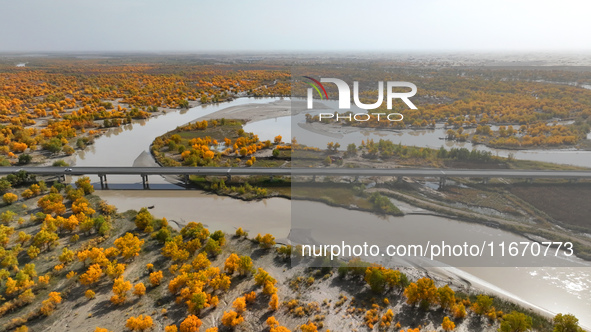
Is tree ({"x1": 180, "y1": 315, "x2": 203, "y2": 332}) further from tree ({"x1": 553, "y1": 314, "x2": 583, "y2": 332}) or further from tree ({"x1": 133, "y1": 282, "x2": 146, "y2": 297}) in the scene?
tree ({"x1": 553, "y1": 314, "x2": 583, "y2": 332})

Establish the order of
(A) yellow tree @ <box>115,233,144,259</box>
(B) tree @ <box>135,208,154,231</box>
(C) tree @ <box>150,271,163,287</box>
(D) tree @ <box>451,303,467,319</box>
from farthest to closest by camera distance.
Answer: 1. (B) tree @ <box>135,208,154,231</box>
2. (A) yellow tree @ <box>115,233,144,259</box>
3. (C) tree @ <box>150,271,163,287</box>
4. (D) tree @ <box>451,303,467,319</box>

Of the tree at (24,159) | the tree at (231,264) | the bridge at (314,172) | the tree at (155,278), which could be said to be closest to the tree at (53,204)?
the bridge at (314,172)

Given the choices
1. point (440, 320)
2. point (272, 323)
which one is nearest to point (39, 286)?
point (272, 323)

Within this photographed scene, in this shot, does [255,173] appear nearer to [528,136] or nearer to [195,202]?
[195,202]

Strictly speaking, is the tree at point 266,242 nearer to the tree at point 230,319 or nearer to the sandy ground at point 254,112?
the tree at point 230,319

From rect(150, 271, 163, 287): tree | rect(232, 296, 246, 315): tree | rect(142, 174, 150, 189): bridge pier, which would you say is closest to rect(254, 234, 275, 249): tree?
rect(232, 296, 246, 315): tree

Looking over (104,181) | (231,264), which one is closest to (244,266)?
(231,264)
